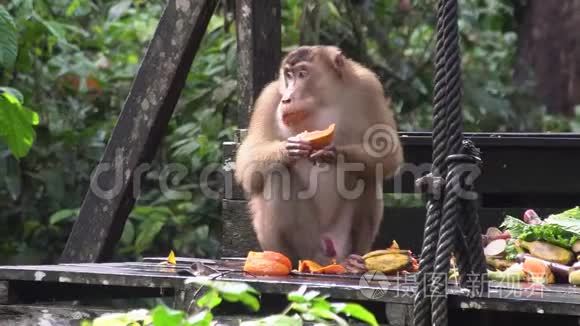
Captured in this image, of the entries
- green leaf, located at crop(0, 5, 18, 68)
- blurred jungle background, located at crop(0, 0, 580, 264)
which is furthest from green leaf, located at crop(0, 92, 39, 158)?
blurred jungle background, located at crop(0, 0, 580, 264)

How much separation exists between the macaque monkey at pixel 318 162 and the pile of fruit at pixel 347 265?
0.59 m

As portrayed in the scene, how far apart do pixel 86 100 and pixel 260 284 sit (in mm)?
4694

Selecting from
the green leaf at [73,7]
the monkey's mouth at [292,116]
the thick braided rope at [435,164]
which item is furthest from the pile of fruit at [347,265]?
the green leaf at [73,7]

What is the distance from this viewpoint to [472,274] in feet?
10.8

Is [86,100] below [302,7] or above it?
below

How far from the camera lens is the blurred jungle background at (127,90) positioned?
23.6ft

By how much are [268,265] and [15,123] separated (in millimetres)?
1332

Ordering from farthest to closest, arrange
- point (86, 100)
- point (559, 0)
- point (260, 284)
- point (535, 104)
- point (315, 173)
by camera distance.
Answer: point (559, 0)
point (535, 104)
point (86, 100)
point (315, 173)
point (260, 284)

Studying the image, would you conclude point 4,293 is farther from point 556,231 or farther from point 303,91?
point 556,231

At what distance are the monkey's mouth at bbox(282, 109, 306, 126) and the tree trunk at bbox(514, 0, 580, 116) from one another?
8228 mm

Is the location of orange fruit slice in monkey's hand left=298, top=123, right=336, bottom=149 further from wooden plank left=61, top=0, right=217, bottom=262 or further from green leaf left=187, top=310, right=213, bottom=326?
green leaf left=187, top=310, right=213, bottom=326

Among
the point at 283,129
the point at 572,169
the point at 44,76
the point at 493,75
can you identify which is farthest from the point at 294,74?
the point at 493,75

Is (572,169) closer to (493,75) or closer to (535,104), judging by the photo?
(493,75)

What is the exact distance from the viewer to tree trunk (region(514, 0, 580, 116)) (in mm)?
13398
